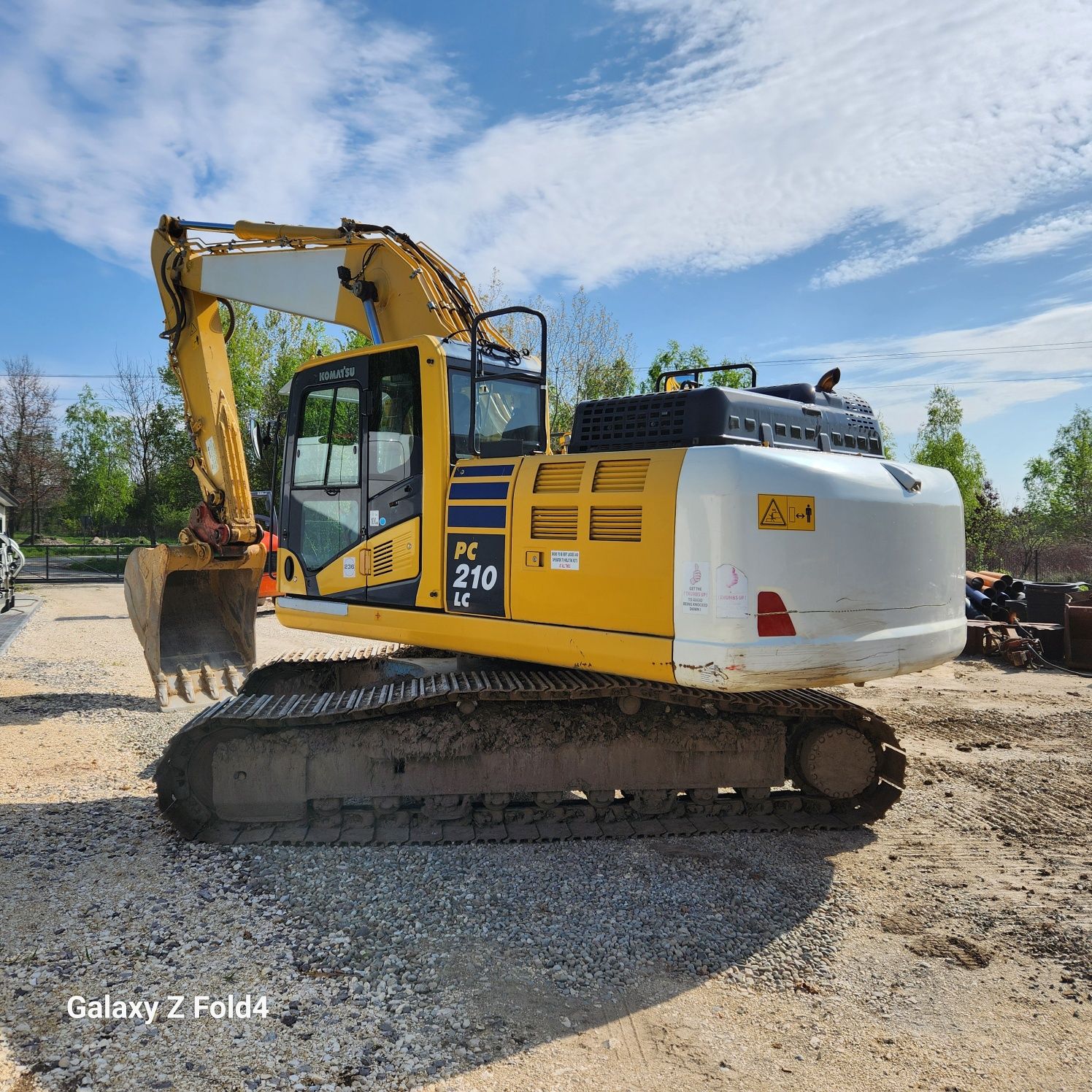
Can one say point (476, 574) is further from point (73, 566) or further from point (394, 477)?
point (73, 566)

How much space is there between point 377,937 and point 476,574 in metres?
2.02

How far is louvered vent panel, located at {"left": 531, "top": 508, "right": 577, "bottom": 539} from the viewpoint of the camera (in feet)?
15.4

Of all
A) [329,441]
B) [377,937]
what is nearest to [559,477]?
[329,441]

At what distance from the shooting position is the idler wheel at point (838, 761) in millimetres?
5465

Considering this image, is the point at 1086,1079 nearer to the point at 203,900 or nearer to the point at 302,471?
the point at 203,900

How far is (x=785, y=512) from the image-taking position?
4207mm

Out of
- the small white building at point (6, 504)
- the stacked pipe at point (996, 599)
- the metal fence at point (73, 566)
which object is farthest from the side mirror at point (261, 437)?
the small white building at point (6, 504)

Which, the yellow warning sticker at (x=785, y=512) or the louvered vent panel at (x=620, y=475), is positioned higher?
the louvered vent panel at (x=620, y=475)

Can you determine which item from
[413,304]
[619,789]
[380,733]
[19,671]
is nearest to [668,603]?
[619,789]

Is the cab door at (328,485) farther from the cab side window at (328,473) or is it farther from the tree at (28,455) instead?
the tree at (28,455)

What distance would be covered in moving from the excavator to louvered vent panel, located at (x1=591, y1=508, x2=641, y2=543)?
16 mm

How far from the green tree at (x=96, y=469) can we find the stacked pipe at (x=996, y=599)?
36.5 meters

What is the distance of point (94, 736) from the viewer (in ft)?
24.5

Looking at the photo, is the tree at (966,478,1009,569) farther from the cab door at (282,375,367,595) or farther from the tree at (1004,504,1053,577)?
the cab door at (282,375,367,595)
